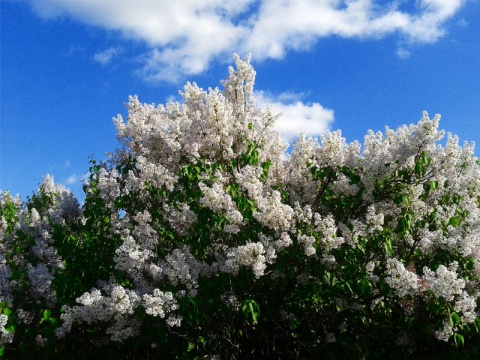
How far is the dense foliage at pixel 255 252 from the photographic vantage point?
688cm

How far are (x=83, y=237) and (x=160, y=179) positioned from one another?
215cm

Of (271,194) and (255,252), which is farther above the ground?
(271,194)

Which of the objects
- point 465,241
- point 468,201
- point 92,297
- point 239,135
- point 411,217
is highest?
point 239,135

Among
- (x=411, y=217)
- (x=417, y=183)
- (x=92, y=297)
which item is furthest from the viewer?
(x=417, y=183)

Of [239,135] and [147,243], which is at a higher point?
[239,135]

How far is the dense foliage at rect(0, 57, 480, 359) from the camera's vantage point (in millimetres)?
6879

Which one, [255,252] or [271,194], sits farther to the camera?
[271,194]

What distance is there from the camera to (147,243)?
774 centimetres

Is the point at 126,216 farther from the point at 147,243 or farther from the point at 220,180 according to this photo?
the point at 220,180

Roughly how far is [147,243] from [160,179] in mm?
1448

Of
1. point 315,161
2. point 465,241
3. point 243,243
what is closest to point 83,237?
point 243,243

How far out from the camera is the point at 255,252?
6383mm

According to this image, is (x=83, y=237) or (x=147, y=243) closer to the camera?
(x=147, y=243)

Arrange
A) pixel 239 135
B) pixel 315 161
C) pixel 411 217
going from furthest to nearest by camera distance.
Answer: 1. pixel 239 135
2. pixel 315 161
3. pixel 411 217
